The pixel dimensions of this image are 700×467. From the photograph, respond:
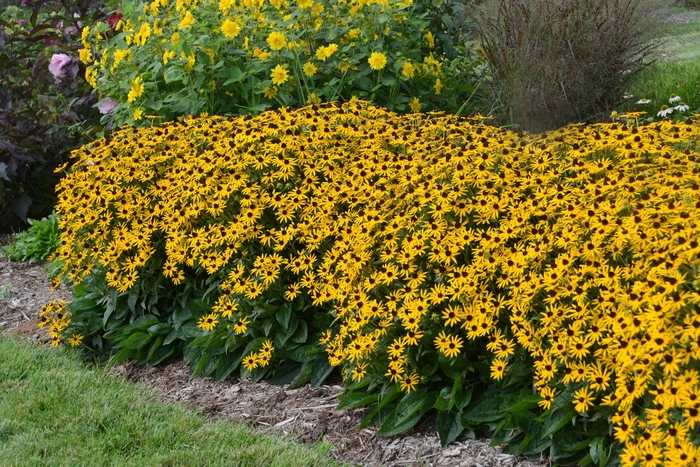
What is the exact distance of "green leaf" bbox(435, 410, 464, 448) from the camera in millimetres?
3180

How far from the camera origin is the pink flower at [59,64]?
21.8ft

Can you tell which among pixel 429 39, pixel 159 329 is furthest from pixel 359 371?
pixel 429 39

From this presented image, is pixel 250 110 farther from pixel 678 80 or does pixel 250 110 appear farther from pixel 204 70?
pixel 678 80

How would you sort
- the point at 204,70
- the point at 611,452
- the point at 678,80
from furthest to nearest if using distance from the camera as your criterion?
1. the point at 678,80
2. the point at 204,70
3. the point at 611,452

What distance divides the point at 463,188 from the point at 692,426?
135 cm

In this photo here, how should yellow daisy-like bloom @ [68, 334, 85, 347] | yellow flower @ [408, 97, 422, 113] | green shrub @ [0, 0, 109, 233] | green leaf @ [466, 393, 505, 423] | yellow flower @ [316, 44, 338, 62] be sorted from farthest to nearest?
green shrub @ [0, 0, 109, 233]
yellow flower @ [408, 97, 422, 113]
yellow flower @ [316, 44, 338, 62]
yellow daisy-like bloom @ [68, 334, 85, 347]
green leaf @ [466, 393, 505, 423]

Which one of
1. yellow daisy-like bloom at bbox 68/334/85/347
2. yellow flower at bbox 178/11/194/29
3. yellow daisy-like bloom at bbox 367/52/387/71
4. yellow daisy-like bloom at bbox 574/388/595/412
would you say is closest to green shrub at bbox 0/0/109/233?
yellow flower at bbox 178/11/194/29

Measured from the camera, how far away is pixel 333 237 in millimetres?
3799

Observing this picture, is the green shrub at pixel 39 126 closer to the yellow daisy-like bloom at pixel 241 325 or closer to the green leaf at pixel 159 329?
the green leaf at pixel 159 329

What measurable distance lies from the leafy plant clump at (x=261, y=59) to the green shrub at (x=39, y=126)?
1124 mm

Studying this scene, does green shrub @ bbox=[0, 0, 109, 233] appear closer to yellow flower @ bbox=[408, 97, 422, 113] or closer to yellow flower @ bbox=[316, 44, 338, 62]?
yellow flower @ bbox=[316, 44, 338, 62]

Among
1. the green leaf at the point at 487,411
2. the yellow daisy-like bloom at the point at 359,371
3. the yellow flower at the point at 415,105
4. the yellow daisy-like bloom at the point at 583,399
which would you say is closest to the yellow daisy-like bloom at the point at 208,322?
the yellow daisy-like bloom at the point at 359,371

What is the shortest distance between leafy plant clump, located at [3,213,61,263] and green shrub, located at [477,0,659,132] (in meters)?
3.17

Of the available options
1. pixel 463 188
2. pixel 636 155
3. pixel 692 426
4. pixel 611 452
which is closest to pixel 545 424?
pixel 611 452
